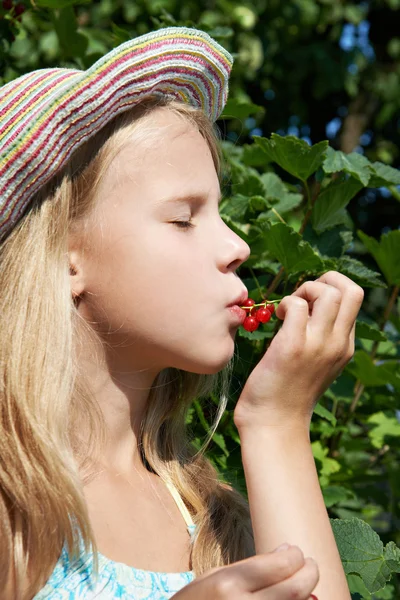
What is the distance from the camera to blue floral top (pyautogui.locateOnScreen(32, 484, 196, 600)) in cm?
120

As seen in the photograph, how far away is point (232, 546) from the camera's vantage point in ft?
4.65

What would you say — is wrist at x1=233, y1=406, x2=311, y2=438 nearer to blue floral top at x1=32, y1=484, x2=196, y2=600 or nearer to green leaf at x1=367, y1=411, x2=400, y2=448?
blue floral top at x1=32, y1=484, x2=196, y2=600

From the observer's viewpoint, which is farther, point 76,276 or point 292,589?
point 76,276

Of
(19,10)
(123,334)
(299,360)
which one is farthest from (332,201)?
(19,10)

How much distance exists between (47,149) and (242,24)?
2.89 metres

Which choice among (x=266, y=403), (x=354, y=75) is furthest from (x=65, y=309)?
(x=354, y=75)

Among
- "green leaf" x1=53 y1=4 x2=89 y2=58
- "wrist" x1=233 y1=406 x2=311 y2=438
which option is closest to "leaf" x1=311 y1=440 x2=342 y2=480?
"wrist" x1=233 y1=406 x2=311 y2=438

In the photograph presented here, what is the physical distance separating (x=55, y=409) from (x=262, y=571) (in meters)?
0.43

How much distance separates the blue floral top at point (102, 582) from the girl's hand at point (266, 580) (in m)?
0.22

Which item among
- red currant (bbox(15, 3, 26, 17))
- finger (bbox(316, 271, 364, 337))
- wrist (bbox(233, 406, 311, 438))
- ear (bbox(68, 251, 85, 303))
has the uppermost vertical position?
red currant (bbox(15, 3, 26, 17))

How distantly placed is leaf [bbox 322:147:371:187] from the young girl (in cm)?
28

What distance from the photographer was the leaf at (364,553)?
4.12 feet

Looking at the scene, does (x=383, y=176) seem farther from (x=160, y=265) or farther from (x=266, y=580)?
(x=266, y=580)

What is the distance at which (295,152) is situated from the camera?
1595mm
